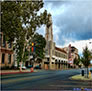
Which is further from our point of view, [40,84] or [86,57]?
[86,57]

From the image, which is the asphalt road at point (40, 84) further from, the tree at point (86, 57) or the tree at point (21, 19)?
the tree at point (21, 19)

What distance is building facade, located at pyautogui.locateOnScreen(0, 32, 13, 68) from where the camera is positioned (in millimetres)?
41987

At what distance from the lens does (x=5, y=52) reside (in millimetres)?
44125

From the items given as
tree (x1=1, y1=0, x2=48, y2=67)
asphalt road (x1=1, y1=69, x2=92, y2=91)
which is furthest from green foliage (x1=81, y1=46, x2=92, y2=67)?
tree (x1=1, y1=0, x2=48, y2=67)

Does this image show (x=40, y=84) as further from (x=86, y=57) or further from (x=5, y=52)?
(x=5, y=52)

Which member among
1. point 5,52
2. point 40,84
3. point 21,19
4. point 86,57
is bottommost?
point 40,84

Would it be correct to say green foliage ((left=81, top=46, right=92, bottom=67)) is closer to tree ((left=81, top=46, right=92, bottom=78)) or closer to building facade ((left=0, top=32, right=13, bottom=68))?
tree ((left=81, top=46, right=92, bottom=78))

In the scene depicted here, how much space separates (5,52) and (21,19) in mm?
9616

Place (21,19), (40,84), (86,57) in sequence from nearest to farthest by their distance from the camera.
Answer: (40,84)
(86,57)
(21,19)

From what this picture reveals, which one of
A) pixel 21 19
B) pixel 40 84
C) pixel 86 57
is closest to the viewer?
pixel 40 84

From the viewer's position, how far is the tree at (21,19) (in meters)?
38.9

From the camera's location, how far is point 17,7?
128 feet

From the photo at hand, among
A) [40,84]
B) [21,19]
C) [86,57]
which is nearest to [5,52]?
[21,19]

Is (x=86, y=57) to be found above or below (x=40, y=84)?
above
